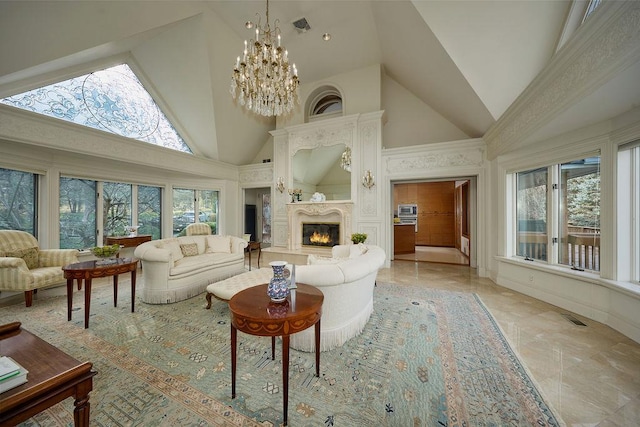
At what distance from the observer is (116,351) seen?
6.99 feet

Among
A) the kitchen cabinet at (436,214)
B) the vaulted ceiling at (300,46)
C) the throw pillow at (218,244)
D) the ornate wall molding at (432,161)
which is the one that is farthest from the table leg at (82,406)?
the kitchen cabinet at (436,214)

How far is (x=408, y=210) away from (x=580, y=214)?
641 cm

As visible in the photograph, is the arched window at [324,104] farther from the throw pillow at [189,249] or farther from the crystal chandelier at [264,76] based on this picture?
the throw pillow at [189,249]

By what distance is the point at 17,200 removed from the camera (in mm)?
3871

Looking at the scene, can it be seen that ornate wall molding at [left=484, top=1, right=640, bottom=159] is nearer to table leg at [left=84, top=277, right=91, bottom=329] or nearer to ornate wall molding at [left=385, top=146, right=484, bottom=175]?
ornate wall molding at [left=385, top=146, right=484, bottom=175]

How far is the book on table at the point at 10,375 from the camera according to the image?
99 centimetres

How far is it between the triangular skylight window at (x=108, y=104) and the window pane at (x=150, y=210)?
4.42 ft

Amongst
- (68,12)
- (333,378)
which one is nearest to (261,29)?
(68,12)

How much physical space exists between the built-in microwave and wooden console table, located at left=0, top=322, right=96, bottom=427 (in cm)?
976

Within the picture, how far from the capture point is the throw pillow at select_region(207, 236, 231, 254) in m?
4.49

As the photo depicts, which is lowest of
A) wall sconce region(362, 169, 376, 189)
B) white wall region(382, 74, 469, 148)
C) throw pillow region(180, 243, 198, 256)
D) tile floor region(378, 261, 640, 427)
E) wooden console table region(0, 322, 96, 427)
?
tile floor region(378, 261, 640, 427)

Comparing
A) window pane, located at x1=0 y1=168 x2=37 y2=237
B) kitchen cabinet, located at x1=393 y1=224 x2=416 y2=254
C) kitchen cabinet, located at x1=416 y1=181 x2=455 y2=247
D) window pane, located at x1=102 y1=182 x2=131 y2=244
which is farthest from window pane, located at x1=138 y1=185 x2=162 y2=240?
kitchen cabinet, located at x1=416 y1=181 x2=455 y2=247

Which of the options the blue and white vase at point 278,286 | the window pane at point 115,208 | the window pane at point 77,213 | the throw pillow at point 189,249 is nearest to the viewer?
the blue and white vase at point 278,286

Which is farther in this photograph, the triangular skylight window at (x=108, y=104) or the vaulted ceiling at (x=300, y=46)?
the triangular skylight window at (x=108, y=104)
